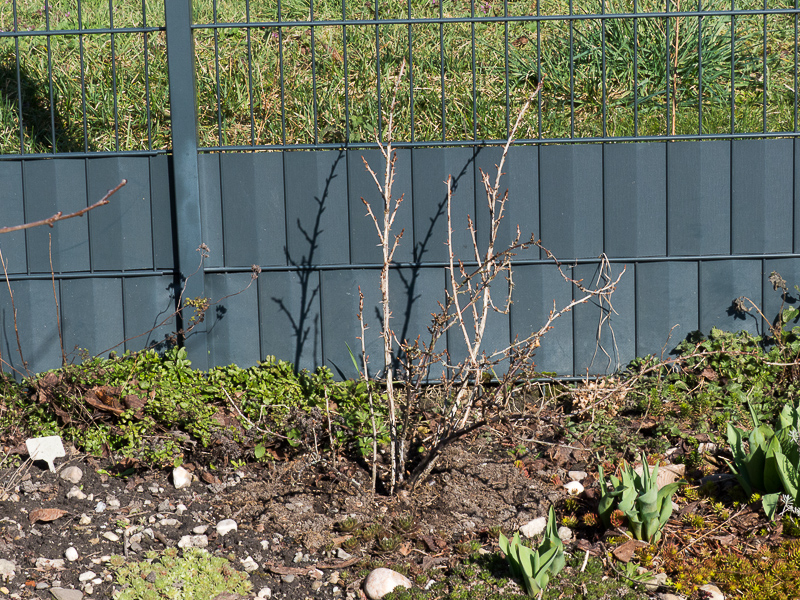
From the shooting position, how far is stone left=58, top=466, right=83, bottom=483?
11.8 ft

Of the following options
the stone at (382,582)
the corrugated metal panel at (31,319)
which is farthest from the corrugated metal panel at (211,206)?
the stone at (382,582)

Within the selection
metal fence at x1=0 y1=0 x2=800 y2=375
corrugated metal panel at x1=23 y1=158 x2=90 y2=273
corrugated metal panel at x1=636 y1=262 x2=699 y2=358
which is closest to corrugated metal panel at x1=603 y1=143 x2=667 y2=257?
metal fence at x1=0 y1=0 x2=800 y2=375

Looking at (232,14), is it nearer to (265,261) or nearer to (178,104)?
(178,104)

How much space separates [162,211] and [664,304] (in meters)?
3.09

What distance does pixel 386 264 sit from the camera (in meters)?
3.41

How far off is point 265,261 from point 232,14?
4.08m

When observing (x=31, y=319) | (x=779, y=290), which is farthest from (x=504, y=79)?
(x=31, y=319)

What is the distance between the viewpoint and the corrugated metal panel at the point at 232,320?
174 inches

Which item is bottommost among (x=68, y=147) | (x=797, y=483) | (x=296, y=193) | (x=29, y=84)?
(x=797, y=483)

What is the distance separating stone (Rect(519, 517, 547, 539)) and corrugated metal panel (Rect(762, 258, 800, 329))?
221 cm

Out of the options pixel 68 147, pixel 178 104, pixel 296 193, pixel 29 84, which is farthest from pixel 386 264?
pixel 29 84

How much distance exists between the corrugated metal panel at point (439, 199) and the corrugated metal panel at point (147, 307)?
5.00ft

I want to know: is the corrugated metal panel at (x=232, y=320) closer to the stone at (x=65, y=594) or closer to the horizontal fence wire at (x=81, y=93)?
the stone at (x=65, y=594)

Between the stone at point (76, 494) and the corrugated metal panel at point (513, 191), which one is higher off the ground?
the corrugated metal panel at point (513, 191)
